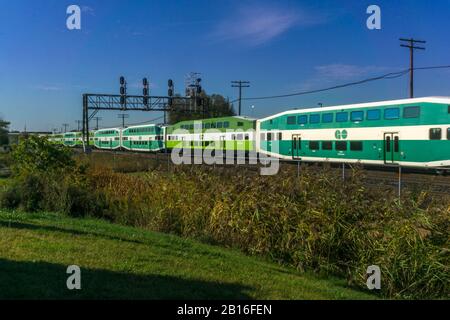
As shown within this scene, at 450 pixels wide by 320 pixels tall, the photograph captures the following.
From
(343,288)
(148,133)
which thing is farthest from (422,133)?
(148,133)

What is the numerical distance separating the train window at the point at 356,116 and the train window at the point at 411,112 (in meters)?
3.31

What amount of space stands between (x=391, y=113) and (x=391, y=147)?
6.16ft

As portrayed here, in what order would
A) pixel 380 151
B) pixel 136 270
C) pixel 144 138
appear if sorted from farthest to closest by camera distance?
pixel 144 138
pixel 380 151
pixel 136 270

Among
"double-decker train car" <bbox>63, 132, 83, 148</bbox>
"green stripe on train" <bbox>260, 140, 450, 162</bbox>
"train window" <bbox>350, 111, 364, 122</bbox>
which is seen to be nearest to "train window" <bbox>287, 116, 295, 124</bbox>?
"green stripe on train" <bbox>260, 140, 450, 162</bbox>

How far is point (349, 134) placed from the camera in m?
30.5

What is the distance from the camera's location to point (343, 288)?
7.38 m

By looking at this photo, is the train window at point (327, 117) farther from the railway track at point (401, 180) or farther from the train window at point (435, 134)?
the railway track at point (401, 180)

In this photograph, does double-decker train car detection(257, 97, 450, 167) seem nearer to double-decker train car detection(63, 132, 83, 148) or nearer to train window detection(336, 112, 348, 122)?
train window detection(336, 112, 348, 122)

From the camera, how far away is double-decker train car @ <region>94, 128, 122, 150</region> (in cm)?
7462

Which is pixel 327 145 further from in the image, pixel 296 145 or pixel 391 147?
pixel 391 147

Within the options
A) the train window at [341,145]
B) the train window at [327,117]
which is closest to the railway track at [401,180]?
the train window at [341,145]

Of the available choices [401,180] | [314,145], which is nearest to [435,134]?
[314,145]

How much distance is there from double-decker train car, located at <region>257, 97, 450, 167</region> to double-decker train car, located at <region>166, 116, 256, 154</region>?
3.58 meters

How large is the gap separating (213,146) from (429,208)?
3772 centimetres
